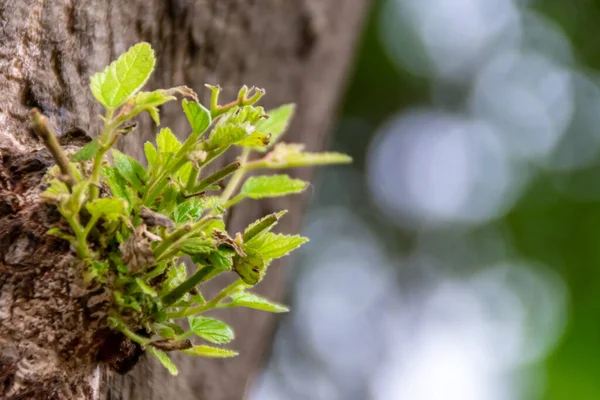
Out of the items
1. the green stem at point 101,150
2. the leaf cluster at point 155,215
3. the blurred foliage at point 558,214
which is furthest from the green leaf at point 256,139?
the blurred foliage at point 558,214

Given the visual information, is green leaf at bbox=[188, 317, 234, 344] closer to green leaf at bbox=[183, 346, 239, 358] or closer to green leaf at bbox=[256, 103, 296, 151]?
green leaf at bbox=[183, 346, 239, 358]

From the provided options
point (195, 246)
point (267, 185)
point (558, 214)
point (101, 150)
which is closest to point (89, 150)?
point (101, 150)

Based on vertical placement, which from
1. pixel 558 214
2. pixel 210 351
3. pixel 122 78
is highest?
pixel 122 78

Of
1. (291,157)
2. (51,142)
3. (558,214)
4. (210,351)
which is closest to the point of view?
(51,142)

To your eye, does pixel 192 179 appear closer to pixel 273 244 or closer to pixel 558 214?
pixel 273 244

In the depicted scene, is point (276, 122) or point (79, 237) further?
point (276, 122)

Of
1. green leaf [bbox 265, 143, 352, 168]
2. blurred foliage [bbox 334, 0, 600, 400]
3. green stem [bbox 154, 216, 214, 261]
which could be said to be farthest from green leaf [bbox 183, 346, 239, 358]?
blurred foliage [bbox 334, 0, 600, 400]

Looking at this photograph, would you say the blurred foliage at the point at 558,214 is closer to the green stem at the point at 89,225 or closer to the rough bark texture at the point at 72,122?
the rough bark texture at the point at 72,122
